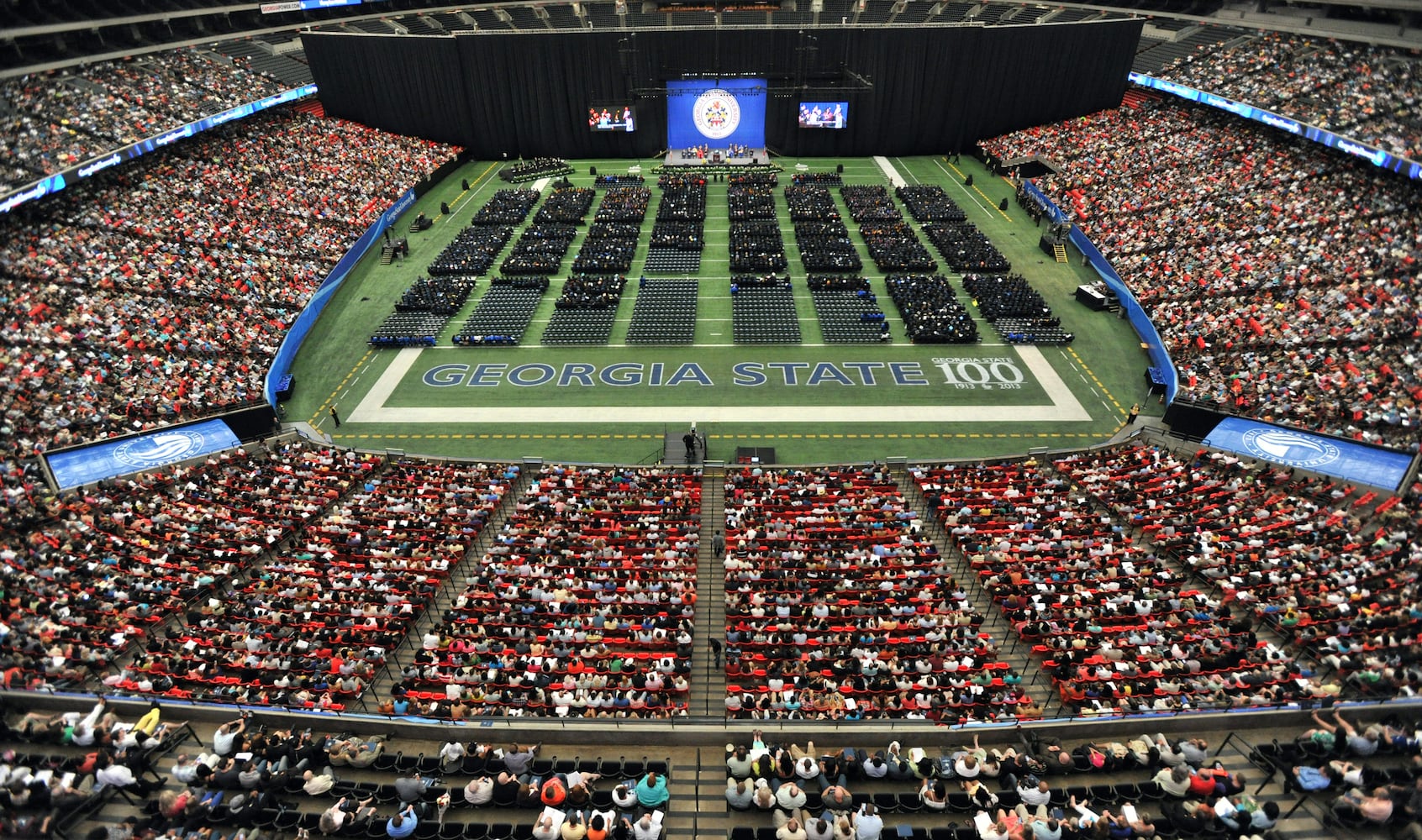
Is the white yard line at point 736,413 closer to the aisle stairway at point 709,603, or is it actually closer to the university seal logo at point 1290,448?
the aisle stairway at point 709,603

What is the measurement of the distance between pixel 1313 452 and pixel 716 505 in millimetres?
22017

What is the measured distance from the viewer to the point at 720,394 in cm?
3459

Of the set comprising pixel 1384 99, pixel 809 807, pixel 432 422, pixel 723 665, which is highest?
pixel 1384 99

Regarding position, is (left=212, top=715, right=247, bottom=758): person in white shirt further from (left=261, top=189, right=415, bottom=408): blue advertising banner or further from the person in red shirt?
(left=261, top=189, right=415, bottom=408): blue advertising banner

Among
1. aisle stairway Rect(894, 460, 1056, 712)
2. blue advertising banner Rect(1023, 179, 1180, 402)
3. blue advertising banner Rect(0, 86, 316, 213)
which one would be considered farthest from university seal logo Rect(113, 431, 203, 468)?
blue advertising banner Rect(1023, 179, 1180, 402)

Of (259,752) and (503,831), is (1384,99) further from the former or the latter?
(259,752)

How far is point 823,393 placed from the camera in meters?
34.5

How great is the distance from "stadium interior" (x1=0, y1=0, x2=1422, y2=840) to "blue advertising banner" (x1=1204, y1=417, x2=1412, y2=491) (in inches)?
6.7

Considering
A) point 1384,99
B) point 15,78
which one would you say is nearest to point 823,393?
point 1384,99

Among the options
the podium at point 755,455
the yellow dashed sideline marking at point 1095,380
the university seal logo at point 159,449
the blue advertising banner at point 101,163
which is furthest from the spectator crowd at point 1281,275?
the blue advertising banner at point 101,163

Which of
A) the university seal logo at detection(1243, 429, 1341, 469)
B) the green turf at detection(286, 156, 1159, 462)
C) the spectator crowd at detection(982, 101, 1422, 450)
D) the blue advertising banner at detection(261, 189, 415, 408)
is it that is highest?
the spectator crowd at detection(982, 101, 1422, 450)

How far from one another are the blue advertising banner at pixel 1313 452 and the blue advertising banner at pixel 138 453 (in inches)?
1624

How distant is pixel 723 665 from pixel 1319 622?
604 inches

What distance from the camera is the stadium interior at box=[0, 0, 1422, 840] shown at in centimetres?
1342
